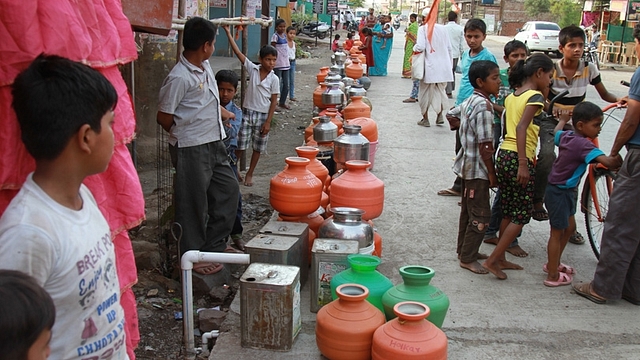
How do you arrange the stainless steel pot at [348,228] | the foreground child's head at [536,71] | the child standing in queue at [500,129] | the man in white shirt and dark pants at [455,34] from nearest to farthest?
the stainless steel pot at [348,228]
the foreground child's head at [536,71]
the child standing in queue at [500,129]
the man in white shirt and dark pants at [455,34]

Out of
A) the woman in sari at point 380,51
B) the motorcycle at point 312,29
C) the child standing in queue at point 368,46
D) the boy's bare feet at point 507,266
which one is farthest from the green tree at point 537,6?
the boy's bare feet at point 507,266

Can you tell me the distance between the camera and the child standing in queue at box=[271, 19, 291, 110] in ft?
39.1

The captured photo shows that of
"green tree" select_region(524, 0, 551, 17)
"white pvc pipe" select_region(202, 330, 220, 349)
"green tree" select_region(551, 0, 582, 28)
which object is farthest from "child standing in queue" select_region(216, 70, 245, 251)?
"green tree" select_region(524, 0, 551, 17)

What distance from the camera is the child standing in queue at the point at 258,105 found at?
23.5 feet

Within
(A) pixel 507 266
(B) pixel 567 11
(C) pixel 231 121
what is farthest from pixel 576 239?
(B) pixel 567 11

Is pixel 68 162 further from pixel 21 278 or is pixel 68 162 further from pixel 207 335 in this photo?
pixel 207 335

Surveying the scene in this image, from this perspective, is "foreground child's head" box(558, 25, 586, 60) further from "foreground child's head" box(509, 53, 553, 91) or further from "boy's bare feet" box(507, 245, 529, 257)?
"boy's bare feet" box(507, 245, 529, 257)

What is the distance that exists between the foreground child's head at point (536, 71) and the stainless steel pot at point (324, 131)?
2137 mm

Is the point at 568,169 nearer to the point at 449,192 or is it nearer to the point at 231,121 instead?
the point at 449,192

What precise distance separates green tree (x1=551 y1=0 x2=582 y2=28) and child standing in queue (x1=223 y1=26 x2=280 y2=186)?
125 ft

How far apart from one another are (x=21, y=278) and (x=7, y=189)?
78cm

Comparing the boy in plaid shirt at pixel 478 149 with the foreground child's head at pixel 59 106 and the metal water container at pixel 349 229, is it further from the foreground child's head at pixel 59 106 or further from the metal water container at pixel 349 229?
the foreground child's head at pixel 59 106

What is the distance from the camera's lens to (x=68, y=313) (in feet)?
5.84

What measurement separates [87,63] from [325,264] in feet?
6.55
